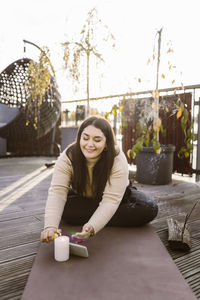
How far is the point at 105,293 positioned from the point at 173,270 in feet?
1.07

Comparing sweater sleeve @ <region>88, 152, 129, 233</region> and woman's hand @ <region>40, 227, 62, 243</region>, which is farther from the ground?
sweater sleeve @ <region>88, 152, 129, 233</region>

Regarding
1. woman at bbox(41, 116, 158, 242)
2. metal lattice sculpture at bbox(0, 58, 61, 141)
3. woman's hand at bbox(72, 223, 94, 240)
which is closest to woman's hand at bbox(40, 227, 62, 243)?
→ woman at bbox(41, 116, 158, 242)

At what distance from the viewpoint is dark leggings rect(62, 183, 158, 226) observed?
4.90 ft

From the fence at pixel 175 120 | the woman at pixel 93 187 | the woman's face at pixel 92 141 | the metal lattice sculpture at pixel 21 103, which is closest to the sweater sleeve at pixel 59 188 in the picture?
the woman at pixel 93 187

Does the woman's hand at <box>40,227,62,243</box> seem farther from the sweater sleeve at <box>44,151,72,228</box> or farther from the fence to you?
the fence

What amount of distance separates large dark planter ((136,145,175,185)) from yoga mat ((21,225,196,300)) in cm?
144

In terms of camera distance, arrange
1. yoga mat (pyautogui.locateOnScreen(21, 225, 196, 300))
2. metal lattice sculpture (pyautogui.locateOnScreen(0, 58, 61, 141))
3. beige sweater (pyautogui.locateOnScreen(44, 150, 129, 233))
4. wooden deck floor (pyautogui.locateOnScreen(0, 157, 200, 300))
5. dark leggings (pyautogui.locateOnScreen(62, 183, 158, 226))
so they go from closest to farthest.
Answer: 1. yoga mat (pyautogui.locateOnScreen(21, 225, 196, 300))
2. wooden deck floor (pyautogui.locateOnScreen(0, 157, 200, 300))
3. beige sweater (pyautogui.locateOnScreen(44, 150, 129, 233))
4. dark leggings (pyautogui.locateOnScreen(62, 183, 158, 226))
5. metal lattice sculpture (pyautogui.locateOnScreen(0, 58, 61, 141))

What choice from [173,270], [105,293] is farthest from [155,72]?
[105,293]

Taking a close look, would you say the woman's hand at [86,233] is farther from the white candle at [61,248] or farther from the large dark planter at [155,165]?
the large dark planter at [155,165]

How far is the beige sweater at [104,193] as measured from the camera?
1.26 meters

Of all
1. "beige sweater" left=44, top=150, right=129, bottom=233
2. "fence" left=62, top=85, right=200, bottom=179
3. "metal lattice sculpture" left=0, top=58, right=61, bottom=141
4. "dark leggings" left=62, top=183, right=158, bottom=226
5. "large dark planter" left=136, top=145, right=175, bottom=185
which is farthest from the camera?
"metal lattice sculpture" left=0, top=58, right=61, bottom=141

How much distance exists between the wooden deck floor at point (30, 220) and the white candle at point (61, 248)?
13 cm

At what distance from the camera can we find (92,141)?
1.31 m

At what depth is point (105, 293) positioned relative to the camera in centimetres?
88
